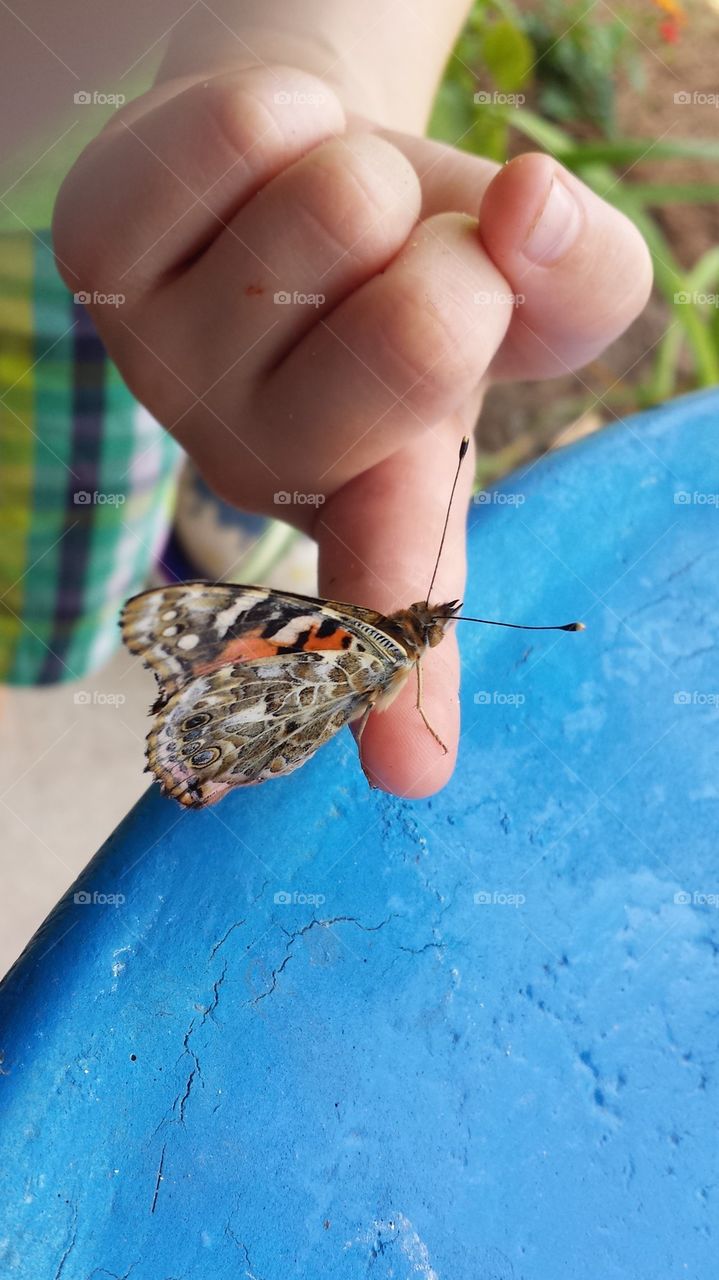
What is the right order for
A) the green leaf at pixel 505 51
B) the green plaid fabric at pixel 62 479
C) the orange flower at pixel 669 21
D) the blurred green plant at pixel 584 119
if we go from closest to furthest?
the green plaid fabric at pixel 62 479 → the blurred green plant at pixel 584 119 → the green leaf at pixel 505 51 → the orange flower at pixel 669 21

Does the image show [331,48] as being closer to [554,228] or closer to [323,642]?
[554,228]

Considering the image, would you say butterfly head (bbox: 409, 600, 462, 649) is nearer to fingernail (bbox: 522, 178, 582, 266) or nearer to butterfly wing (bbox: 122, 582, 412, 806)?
butterfly wing (bbox: 122, 582, 412, 806)

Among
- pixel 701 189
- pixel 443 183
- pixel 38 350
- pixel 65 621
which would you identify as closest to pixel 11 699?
pixel 65 621

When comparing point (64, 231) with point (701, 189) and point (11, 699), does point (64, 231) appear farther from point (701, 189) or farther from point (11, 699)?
point (701, 189)

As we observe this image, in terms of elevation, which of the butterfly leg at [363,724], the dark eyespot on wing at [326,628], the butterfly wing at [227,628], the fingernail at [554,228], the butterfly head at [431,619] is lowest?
the butterfly leg at [363,724]

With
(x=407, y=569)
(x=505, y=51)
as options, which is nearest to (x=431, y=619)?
(x=407, y=569)

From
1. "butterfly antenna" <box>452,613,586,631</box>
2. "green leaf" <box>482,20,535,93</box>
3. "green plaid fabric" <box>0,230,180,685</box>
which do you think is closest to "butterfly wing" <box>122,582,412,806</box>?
"butterfly antenna" <box>452,613,586,631</box>

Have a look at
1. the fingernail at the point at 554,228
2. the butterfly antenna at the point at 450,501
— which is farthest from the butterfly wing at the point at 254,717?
the fingernail at the point at 554,228

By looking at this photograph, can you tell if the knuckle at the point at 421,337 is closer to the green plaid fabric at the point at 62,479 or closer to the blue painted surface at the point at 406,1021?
the blue painted surface at the point at 406,1021
